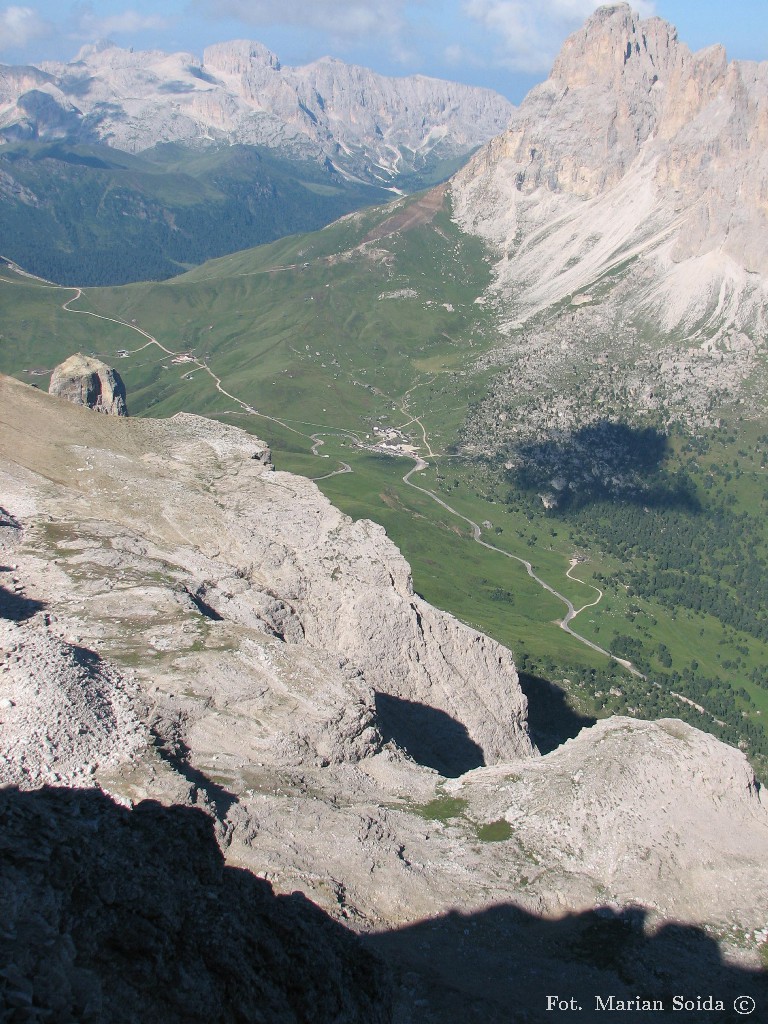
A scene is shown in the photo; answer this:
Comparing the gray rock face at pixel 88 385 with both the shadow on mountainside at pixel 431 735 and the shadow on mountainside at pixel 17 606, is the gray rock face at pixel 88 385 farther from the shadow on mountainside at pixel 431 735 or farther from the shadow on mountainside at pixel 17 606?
the shadow on mountainside at pixel 431 735

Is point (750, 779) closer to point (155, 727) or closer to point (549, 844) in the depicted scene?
point (549, 844)


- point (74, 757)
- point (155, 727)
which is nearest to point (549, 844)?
point (155, 727)

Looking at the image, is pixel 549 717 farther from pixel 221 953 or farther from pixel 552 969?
pixel 221 953

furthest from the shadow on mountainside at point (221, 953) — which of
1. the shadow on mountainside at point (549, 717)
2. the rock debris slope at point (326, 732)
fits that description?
the shadow on mountainside at point (549, 717)

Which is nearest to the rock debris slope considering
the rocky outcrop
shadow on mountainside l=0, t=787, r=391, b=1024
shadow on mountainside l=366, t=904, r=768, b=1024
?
the rocky outcrop

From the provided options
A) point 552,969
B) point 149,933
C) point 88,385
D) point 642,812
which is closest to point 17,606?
point 149,933
